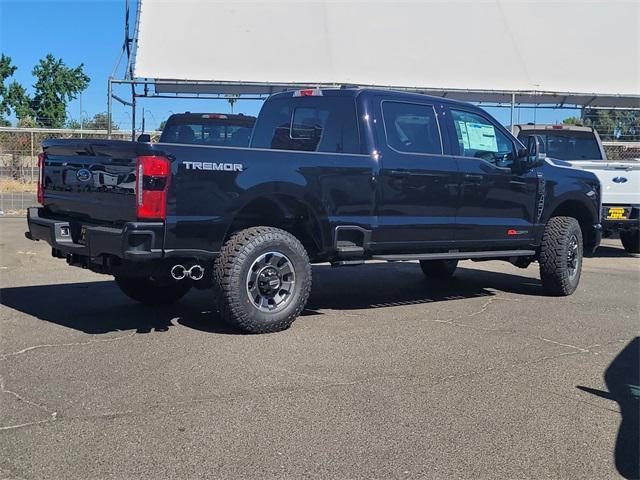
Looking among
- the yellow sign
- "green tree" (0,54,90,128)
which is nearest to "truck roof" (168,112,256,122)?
the yellow sign

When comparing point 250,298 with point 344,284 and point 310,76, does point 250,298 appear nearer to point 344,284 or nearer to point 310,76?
point 344,284

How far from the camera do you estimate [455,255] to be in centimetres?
723

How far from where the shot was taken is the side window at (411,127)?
6777 millimetres

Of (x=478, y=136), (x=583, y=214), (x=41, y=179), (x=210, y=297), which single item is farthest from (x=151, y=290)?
(x=583, y=214)

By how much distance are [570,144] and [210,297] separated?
8.61 meters

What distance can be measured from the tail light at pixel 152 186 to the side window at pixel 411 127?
94.9 inches

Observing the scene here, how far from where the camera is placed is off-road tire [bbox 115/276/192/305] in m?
6.87

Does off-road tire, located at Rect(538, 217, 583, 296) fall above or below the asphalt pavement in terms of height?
above

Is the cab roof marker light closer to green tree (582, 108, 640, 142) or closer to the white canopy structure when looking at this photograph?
the white canopy structure

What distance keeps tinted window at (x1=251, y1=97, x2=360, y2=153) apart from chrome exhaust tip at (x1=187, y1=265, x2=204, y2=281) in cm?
199

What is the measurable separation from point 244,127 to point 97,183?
5.17 meters

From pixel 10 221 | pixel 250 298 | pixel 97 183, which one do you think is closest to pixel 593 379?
pixel 250 298

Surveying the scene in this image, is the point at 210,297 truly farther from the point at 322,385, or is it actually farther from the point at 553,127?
the point at 553,127

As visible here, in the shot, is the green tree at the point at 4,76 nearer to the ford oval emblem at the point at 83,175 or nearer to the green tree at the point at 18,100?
the green tree at the point at 18,100
